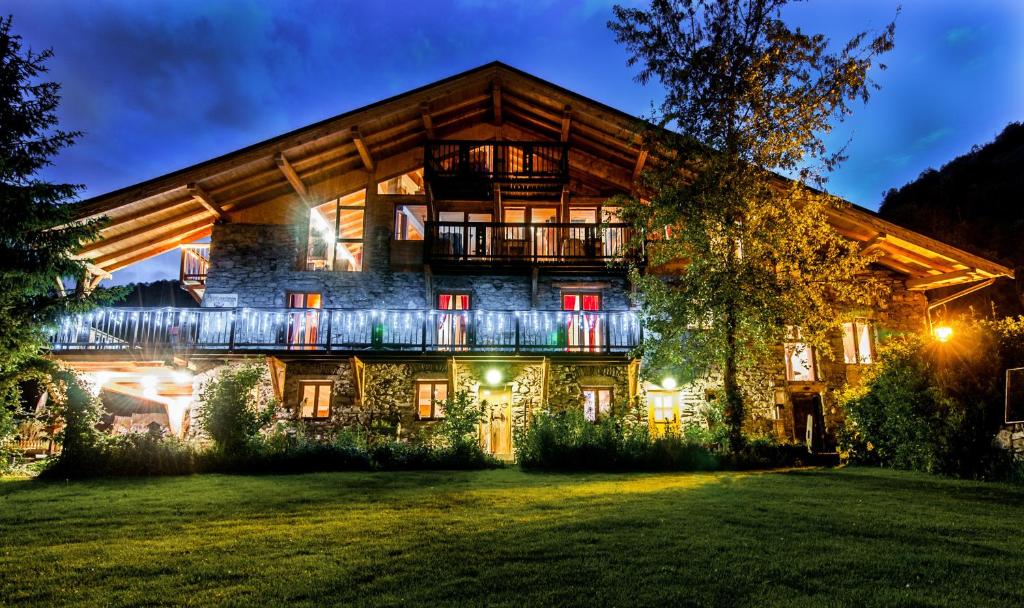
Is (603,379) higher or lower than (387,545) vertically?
higher

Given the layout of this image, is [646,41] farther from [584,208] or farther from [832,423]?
[832,423]

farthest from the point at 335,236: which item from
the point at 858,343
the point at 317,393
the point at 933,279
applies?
the point at 933,279

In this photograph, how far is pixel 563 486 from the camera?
10.4 metres

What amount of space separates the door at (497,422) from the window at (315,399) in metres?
3.87

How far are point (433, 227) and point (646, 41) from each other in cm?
704

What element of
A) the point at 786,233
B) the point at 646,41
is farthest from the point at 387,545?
the point at 646,41

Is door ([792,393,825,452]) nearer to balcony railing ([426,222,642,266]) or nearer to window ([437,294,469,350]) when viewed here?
balcony railing ([426,222,642,266])

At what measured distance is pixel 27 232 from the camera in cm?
1159

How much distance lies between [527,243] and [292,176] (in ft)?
21.4

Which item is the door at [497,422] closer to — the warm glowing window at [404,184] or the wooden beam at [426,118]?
the warm glowing window at [404,184]

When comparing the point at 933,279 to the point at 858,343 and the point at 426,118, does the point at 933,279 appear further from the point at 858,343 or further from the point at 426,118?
the point at 426,118

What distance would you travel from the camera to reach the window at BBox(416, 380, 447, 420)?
16984mm

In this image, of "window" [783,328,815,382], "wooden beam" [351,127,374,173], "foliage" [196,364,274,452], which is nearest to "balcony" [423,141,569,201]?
"wooden beam" [351,127,374,173]

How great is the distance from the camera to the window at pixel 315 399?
17016 millimetres
